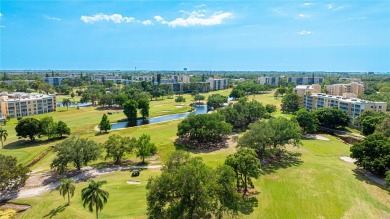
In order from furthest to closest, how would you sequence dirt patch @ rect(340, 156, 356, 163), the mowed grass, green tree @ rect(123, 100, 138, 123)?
green tree @ rect(123, 100, 138, 123) < dirt patch @ rect(340, 156, 356, 163) < the mowed grass

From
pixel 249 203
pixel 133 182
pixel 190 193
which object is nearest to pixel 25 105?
pixel 133 182

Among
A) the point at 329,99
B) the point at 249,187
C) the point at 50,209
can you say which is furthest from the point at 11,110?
the point at 329,99

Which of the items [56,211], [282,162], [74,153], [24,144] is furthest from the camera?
[24,144]

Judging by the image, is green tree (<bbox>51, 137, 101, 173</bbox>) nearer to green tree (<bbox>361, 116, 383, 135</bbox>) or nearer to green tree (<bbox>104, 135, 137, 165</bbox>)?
green tree (<bbox>104, 135, 137, 165</bbox>)

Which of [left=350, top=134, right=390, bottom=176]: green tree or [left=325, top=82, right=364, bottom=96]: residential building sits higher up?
[left=325, top=82, right=364, bottom=96]: residential building

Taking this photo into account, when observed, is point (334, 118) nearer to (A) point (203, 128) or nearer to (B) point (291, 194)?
(A) point (203, 128)

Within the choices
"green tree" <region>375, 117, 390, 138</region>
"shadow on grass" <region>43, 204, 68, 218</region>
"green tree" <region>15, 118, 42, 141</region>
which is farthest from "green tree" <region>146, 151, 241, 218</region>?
"green tree" <region>15, 118, 42, 141</region>

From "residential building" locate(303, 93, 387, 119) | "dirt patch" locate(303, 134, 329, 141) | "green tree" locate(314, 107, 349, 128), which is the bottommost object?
"dirt patch" locate(303, 134, 329, 141)
